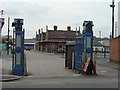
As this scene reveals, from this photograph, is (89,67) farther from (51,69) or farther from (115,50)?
(115,50)

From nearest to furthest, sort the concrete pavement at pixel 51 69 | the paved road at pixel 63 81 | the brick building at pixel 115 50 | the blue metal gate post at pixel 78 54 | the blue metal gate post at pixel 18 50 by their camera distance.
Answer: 1. the paved road at pixel 63 81
2. the blue metal gate post at pixel 18 50
3. the concrete pavement at pixel 51 69
4. the blue metal gate post at pixel 78 54
5. the brick building at pixel 115 50

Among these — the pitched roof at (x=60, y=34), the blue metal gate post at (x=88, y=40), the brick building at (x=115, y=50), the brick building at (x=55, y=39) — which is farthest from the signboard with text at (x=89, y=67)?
the pitched roof at (x=60, y=34)

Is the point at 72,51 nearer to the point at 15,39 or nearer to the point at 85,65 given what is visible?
the point at 85,65

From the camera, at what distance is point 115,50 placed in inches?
915

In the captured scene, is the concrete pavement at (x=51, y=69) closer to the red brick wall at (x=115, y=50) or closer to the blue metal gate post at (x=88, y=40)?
the red brick wall at (x=115, y=50)

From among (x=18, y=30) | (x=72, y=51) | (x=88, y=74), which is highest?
(x=18, y=30)

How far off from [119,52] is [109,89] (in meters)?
14.6

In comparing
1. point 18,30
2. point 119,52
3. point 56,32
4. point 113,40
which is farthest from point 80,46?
point 56,32

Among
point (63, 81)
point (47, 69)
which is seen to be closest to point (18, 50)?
point (63, 81)

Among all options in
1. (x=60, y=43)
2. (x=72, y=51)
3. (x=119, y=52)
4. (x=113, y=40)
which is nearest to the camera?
(x=72, y=51)

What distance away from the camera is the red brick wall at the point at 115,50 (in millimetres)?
22422

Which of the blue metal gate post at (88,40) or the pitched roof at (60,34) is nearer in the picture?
the blue metal gate post at (88,40)

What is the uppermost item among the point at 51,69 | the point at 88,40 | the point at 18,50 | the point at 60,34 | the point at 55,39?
the point at 60,34

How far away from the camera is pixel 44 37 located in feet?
234
